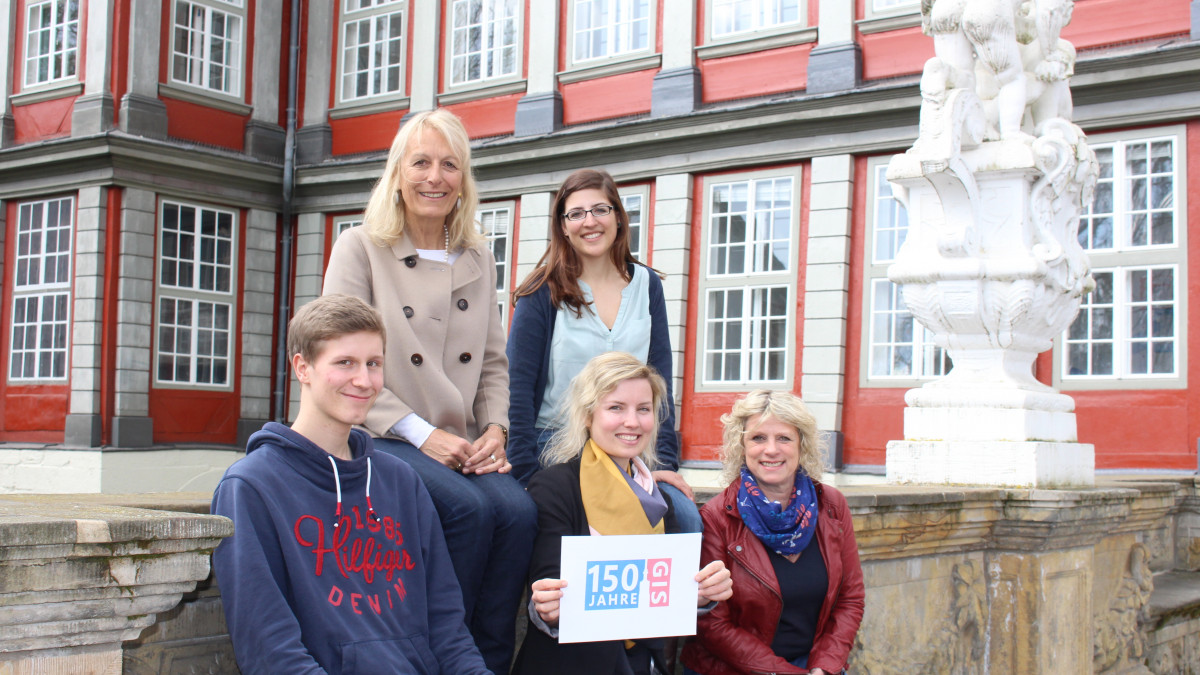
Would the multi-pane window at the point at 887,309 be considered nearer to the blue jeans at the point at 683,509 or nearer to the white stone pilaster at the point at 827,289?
the white stone pilaster at the point at 827,289

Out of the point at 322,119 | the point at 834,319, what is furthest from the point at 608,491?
the point at 322,119

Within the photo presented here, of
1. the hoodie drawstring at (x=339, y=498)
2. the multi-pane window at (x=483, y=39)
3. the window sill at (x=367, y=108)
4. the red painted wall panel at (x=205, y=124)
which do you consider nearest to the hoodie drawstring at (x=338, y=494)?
the hoodie drawstring at (x=339, y=498)

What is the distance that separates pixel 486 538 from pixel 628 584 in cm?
36

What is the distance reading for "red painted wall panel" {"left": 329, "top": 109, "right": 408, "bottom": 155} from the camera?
16.8 meters

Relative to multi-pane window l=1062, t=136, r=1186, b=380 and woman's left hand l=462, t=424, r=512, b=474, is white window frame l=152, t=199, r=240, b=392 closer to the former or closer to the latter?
multi-pane window l=1062, t=136, r=1186, b=380

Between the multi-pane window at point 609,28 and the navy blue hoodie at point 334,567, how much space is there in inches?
491

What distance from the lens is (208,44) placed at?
16.9 meters

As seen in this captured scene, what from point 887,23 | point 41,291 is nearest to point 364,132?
point 41,291

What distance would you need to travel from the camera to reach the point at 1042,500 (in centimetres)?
488

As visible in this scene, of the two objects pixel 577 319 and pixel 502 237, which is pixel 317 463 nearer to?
pixel 577 319

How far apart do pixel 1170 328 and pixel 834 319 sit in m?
3.24

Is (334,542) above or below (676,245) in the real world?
below

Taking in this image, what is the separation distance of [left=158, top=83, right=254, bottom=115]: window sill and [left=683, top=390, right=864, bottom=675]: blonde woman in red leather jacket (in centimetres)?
1459

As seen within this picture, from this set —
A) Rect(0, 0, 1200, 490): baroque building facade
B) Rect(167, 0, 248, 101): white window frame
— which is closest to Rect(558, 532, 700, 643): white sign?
Rect(0, 0, 1200, 490): baroque building facade
